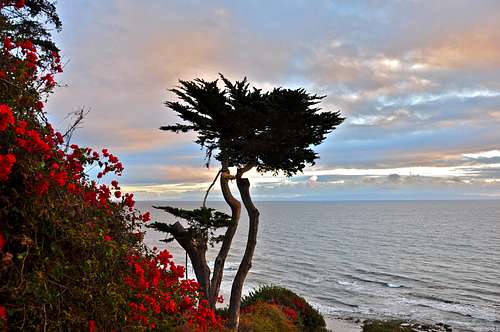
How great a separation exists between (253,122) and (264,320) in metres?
7.67

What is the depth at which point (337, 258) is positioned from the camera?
48.8m

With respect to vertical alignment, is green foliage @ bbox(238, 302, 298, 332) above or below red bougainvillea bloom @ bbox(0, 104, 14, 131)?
below

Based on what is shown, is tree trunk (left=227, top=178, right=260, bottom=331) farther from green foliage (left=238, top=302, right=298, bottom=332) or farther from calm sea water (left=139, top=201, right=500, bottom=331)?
calm sea water (left=139, top=201, right=500, bottom=331)

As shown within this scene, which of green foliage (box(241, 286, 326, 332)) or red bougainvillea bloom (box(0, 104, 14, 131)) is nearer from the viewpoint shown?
red bougainvillea bloom (box(0, 104, 14, 131))

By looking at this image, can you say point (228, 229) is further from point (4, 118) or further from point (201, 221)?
point (4, 118)

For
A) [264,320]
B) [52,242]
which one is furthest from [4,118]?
[264,320]

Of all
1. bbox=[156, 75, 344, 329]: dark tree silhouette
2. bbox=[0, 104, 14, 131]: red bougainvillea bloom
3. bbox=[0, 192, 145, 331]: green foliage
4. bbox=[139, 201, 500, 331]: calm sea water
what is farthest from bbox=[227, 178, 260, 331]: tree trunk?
bbox=[139, 201, 500, 331]: calm sea water

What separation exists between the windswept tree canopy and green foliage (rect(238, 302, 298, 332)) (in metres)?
5.70

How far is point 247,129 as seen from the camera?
1084 centimetres

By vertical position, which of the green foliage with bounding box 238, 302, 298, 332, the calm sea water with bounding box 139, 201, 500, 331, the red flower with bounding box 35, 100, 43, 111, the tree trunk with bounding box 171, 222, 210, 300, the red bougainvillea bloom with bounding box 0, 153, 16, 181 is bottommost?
the calm sea water with bounding box 139, 201, 500, 331

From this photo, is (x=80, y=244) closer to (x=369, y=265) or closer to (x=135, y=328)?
(x=135, y=328)

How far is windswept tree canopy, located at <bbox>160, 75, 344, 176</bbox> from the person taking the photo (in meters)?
10.1

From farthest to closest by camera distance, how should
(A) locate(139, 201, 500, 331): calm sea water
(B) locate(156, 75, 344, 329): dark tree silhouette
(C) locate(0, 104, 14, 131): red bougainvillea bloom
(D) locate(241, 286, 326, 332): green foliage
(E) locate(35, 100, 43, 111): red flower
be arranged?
1. (A) locate(139, 201, 500, 331): calm sea water
2. (D) locate(241, 286, 326, 332): green foliage
3. (B) locate(156, 75, 344, 329): dark tree silhouette
4. (E) locate(35, 100, 43, 111): red flower
5. (C) locate(0, 104, 14, 131): red bougainvillea bloom

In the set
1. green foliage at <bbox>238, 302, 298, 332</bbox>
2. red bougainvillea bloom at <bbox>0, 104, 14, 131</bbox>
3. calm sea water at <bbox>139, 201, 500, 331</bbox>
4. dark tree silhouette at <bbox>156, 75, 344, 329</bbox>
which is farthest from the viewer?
calm sea water at <bbox>139, 201, 500, 331</bbox>
